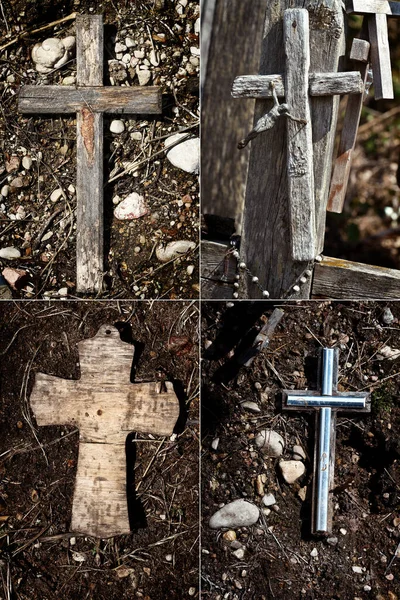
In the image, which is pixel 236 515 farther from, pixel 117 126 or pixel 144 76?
pixel 144 76

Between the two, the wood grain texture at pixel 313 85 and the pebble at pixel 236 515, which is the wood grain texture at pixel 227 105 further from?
the pebble at pixel 236 515

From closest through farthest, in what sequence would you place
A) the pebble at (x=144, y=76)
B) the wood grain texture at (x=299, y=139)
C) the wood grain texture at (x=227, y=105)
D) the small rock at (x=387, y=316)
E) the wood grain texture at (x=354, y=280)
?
the wood grain texture at (x=299, y=139)
the wood grain texture at (x=354, y=280)
the pebble at (x=144, y=76)
the small rock at (x=387, y=316)
the wood grain texture at (x=227, y=105)

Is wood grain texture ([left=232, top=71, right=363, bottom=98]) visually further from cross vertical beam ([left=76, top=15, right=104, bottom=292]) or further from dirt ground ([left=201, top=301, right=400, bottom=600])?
dirt ground ([left=201, top=301, right=400, bottom=600])

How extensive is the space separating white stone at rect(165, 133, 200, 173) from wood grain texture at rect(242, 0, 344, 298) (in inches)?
8.9

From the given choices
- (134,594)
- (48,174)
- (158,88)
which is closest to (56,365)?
(48,174)

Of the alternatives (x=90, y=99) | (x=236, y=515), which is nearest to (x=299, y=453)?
(x=236, y=515)

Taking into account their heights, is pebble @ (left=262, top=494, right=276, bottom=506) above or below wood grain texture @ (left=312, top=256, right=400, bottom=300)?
below

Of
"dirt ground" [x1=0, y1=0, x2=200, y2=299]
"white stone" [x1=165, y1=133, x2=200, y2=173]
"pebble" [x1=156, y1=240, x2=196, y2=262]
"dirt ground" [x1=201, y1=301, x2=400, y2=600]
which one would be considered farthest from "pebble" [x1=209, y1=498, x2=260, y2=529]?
"white stone" [x1=165, y1=133, x2=200, y2=173]

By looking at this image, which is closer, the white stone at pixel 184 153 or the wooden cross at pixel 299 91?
the wooden cross at pixel 299 91

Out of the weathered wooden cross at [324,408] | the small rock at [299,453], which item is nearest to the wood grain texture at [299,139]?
the weathered wooden cross at [324,408]

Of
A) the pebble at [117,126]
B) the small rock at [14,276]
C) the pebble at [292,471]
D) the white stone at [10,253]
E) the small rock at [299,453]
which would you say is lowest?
the pebble at [292,471]

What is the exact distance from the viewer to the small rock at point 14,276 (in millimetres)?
1742

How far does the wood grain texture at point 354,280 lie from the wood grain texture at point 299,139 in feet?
0.35

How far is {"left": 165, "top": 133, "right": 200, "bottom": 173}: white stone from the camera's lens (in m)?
1.68
